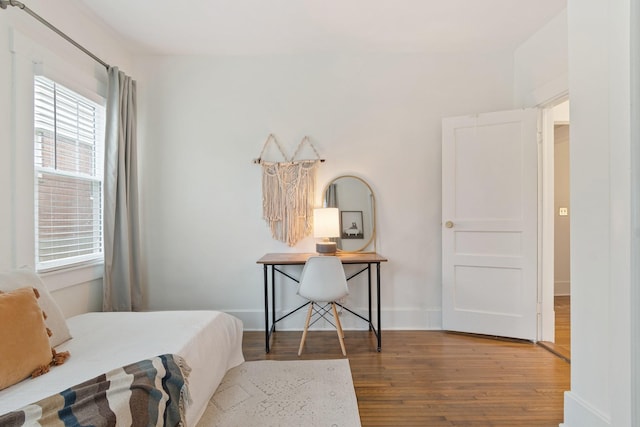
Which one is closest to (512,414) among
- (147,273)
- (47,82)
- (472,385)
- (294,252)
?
(472,385)

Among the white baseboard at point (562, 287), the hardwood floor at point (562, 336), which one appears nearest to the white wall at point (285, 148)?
the hardwood floor at point (562, 336)

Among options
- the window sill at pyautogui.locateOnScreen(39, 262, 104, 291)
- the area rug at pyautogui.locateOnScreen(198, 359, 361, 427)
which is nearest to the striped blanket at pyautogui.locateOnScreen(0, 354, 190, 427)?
the area rug at pyautogui.locateOnScreen(198, 359, 361, 427)

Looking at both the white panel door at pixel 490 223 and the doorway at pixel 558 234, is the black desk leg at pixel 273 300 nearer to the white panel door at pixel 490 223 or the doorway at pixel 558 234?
the white panel door at pixel 490 223

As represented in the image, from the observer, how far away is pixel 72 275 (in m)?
2.30

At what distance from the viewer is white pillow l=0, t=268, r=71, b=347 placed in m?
1.53

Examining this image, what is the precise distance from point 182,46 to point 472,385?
3.67m

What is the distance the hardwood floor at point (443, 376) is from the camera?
1.73 meters

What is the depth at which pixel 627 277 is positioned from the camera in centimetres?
130

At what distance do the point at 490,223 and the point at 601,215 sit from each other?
1399 millimetres

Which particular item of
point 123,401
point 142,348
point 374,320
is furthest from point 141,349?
point 374,320

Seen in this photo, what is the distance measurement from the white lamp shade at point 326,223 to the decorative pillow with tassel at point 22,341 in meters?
1.89

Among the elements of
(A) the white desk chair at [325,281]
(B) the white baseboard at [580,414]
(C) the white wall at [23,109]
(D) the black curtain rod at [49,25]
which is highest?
(D) the black curtain rod at [49,25]

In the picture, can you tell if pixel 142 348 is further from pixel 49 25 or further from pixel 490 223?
pixel 490 223

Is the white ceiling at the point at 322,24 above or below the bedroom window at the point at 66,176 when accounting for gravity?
above
